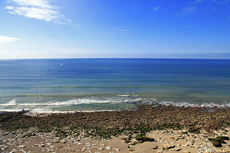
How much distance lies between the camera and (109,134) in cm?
1311

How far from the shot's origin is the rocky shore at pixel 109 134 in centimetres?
1077

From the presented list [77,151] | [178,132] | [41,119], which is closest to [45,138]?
[77,151]

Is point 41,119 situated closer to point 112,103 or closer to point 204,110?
point 112,103

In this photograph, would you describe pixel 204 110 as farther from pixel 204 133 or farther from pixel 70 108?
pixel 70 108

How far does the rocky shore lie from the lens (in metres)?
10.8

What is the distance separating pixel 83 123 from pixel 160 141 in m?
8.80

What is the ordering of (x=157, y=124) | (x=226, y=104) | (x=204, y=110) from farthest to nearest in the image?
(x=226, y=104) < (x=204, y=110) < (x=157, y=124)

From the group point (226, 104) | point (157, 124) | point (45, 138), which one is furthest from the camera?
point (226, 104)

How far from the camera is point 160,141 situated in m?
11.7

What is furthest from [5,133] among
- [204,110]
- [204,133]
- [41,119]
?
[204,110]

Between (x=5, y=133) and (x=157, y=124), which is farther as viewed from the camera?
(x=157, y=124)

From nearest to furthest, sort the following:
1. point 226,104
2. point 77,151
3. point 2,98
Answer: point 77,151 < point 226,104 < point 2,98

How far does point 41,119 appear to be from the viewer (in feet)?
56.9

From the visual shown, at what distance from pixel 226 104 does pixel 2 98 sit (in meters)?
43.0
